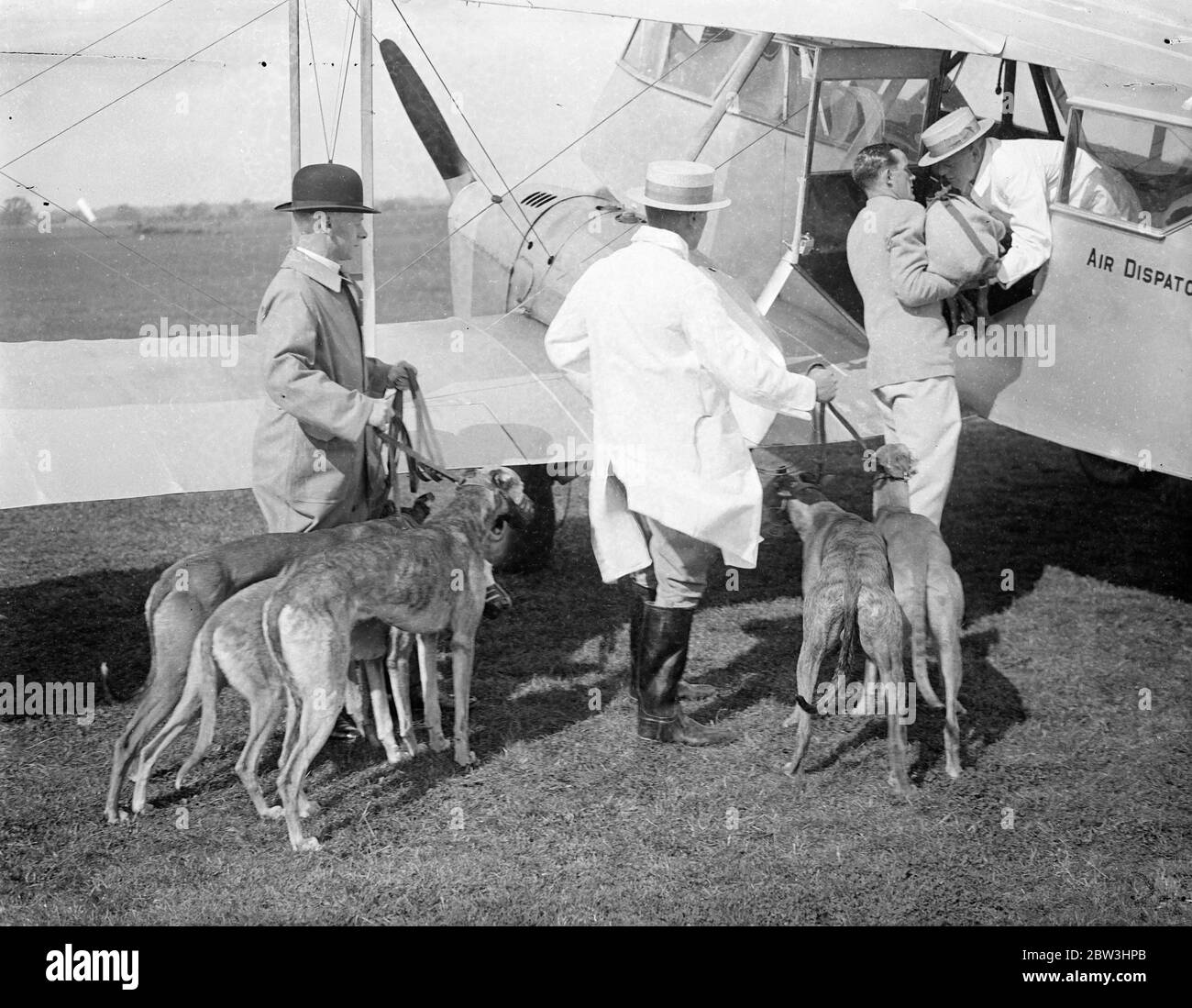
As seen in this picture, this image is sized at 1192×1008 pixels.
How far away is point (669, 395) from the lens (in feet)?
16.2

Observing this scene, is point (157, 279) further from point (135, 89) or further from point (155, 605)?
point (155, 605)

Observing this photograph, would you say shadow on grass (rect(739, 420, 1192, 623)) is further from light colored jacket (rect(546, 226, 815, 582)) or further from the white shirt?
the white shirt

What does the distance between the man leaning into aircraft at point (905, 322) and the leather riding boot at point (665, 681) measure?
5.41ft

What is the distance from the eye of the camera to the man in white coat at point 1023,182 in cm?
610

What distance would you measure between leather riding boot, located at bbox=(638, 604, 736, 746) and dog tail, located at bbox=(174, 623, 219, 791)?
6.06ft

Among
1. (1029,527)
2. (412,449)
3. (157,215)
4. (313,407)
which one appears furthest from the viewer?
(1029,527)

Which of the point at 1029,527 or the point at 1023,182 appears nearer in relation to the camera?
the point at 1023,182

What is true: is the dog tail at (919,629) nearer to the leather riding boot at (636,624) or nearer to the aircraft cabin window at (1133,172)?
the leather riding boot at (636,624)

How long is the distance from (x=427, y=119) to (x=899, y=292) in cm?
Result: 361

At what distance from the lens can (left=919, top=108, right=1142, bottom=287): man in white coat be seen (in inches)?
240

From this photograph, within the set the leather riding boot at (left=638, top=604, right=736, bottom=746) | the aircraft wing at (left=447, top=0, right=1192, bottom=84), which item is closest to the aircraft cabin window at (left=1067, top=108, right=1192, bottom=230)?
the aircraft wing at (left=447, top=0, right=1192, bottom=84)

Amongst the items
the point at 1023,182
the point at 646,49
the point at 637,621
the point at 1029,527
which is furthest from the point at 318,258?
the point at 1029,527

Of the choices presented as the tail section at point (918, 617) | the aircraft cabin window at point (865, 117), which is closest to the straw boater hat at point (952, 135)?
the aircraft cabin window at point (865, 117)

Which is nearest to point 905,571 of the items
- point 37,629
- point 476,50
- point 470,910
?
point 470,910
